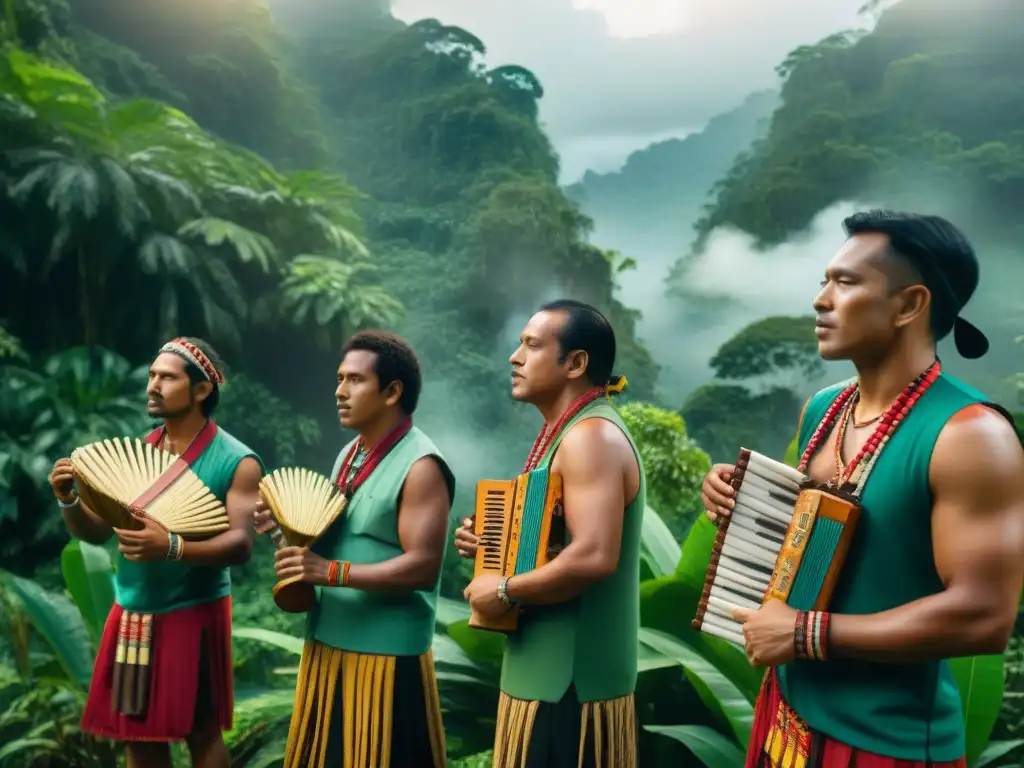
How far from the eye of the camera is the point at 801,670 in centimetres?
137

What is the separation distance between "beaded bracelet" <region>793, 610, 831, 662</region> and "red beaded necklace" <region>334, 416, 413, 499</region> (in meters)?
1.28

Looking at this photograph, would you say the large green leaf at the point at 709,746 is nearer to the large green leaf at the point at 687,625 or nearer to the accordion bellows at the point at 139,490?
the large green leaf at the point at 687,625

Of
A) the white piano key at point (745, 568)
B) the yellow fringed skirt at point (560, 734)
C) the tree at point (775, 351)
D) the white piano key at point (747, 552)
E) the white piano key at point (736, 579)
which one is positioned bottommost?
the yellow fringed skirt at point (560, 734)

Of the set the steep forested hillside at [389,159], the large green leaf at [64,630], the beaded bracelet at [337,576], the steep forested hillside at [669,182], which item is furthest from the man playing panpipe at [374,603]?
the steep forested hillside at [669,182]

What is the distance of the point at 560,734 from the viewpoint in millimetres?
1770

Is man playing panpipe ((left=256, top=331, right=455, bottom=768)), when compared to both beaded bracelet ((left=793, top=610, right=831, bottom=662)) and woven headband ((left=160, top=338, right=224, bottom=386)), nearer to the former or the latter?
woven headband ((left=160, top=338, right=224, bottom=386))

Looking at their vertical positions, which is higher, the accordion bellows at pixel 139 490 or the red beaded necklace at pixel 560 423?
the red beaded necklace at pixel 560 423

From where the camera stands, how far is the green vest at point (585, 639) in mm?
1784

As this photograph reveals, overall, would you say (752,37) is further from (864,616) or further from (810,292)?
(864,616)

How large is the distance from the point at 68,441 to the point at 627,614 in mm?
5560

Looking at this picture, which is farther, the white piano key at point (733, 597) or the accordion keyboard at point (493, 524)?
the accordion keyboard at point (493, 524)

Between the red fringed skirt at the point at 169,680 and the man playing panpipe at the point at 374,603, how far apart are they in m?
0.42

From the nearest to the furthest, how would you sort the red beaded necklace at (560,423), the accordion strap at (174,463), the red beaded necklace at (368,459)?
the red beaded necklace at (560,423) → the red beaded necklace at (368,459) → the accordion strap at (174,463)

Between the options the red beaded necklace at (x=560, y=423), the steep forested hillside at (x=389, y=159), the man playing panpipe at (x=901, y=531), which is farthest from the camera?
the steep forested hillside at (x=389, y=159)
